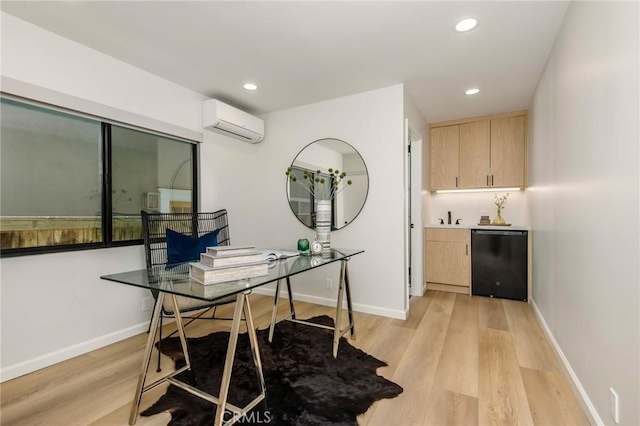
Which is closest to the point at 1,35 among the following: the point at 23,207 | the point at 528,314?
the point at 23,207

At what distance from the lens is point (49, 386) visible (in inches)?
73.0

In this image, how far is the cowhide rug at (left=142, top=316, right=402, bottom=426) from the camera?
61.1 inches

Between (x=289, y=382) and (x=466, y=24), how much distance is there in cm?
264

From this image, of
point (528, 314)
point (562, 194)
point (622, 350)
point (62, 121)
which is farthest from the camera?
point (528, 314)

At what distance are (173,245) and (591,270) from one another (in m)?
2.69

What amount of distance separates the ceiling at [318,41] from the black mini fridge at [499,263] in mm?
1665

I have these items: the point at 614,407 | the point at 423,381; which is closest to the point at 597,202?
the point at 614,407

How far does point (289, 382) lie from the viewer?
1845 millimetres

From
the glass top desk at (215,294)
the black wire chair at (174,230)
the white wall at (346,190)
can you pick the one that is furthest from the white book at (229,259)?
the white wall at (346,190)

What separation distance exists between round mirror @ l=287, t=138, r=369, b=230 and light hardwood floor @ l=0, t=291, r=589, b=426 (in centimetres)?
119

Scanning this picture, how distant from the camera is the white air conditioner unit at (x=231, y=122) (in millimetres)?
3156

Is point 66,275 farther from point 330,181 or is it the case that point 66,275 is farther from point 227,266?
point 330,181

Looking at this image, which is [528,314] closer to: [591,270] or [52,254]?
[591,270]

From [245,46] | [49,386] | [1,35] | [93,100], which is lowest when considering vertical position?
[49,386]
